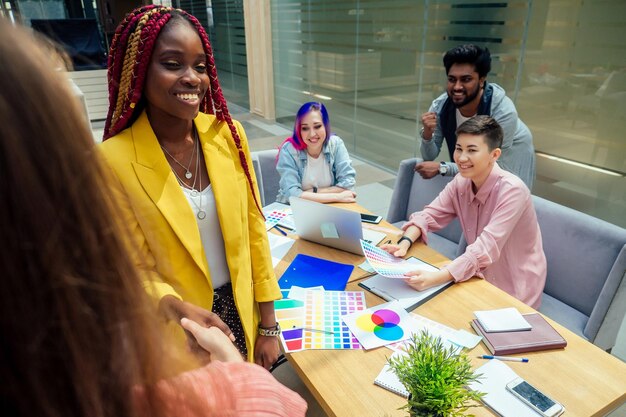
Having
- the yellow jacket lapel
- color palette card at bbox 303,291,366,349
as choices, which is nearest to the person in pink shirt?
color palette card at bbox 303,291,366,349

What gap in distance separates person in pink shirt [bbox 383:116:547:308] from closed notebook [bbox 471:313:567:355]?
35 centimetres

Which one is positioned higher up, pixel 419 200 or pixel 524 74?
pixel 524 74

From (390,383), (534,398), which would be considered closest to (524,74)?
(534,398)

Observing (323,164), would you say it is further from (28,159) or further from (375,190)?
(28,159)

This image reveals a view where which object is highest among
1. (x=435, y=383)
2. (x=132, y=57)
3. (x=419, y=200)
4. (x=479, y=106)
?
(x=132, y=57)

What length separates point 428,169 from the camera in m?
2.59

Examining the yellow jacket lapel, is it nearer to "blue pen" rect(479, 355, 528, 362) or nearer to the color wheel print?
the color wheel print

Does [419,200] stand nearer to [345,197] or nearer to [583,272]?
[345,197]

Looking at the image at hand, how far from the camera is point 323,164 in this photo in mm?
2816

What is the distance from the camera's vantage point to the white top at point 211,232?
1300 millimetres

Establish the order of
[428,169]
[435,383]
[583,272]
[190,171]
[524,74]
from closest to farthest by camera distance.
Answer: [435,383] < [190,171] < [583,272] < [428,169] < [524,74]

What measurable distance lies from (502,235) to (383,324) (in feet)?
2.39

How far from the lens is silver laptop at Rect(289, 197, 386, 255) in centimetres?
185

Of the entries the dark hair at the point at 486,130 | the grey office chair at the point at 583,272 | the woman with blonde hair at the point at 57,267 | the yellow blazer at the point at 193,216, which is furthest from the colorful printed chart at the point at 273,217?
the woman with blonde hair at the point at 57,267
